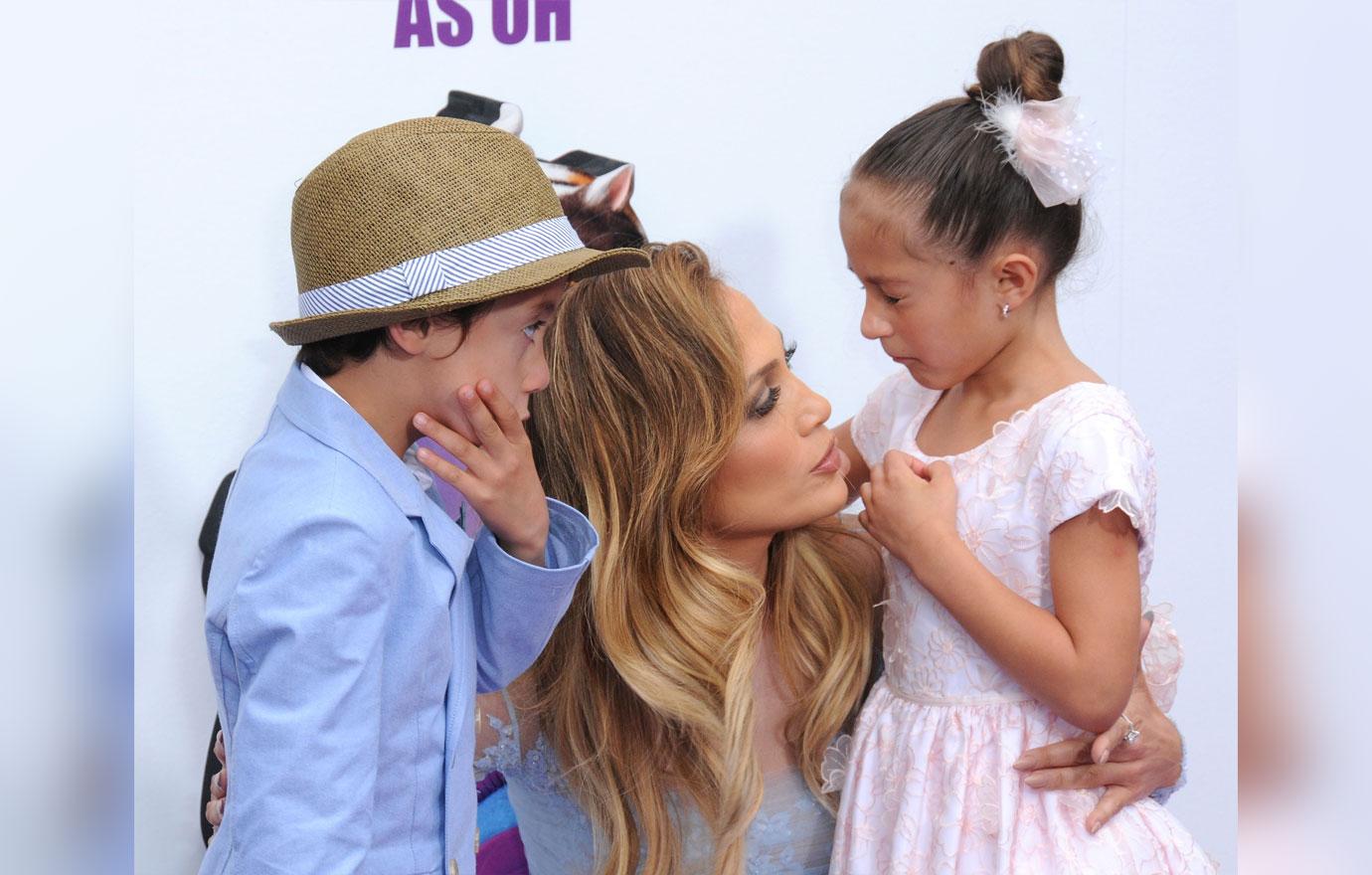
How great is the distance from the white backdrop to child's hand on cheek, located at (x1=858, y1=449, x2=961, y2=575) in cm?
61

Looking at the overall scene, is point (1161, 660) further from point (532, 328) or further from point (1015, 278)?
point (532, 328)

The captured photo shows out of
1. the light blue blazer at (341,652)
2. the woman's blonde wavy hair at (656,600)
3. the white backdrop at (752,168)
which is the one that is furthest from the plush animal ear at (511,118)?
the light blue blazer at (341,652)

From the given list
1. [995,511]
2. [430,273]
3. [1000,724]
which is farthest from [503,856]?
[430,273]

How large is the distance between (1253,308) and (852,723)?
72cm

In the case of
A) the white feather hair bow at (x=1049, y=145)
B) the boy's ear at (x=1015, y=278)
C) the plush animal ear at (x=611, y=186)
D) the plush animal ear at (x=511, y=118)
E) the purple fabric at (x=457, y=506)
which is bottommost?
the purple fabric at (x=457, y=506)

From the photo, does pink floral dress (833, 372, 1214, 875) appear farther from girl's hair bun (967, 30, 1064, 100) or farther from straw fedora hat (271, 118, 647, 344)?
straw fedora hat (271, 118, 647, 344)

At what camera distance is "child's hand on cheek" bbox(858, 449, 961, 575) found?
4.23 ft

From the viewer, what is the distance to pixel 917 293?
4.42 feet

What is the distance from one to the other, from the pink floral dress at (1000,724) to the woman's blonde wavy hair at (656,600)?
5.9 inches

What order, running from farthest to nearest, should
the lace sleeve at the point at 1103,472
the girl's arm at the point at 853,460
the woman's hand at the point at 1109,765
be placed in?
the girl's arm at the point at 853,460
the woman's hand at the point at 1109,765
the lace sleeve at the point at 1103,472

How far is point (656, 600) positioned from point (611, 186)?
26.9 inches

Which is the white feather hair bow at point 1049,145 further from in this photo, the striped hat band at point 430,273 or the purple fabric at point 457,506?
the purple fabric at point 457,506

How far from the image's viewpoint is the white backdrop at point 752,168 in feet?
6.05

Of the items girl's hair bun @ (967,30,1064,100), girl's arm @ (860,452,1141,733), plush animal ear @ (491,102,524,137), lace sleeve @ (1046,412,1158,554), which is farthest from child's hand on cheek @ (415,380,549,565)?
plush animal ear @ (491,102,524,137)
